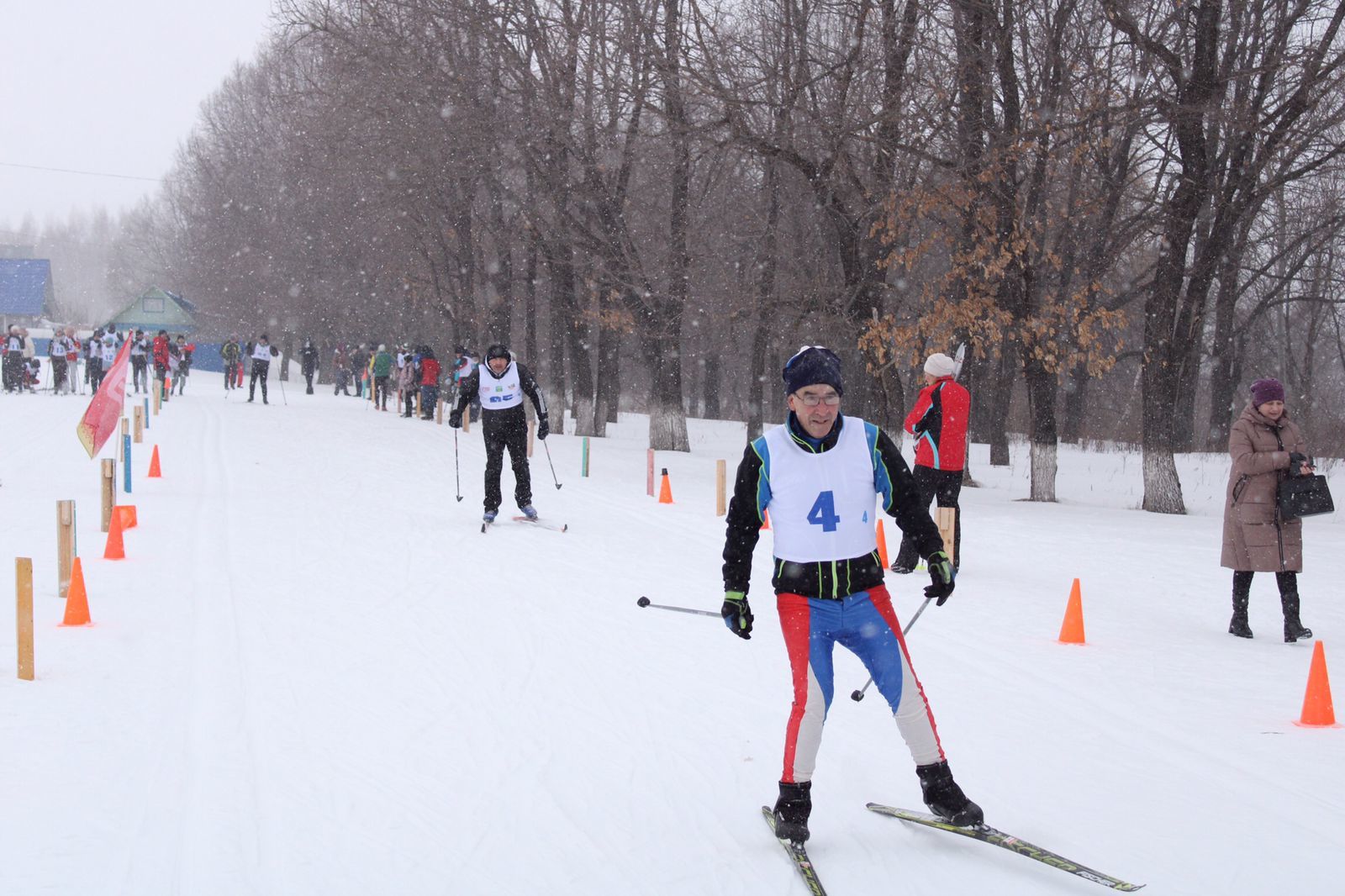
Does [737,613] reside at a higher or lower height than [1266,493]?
lower

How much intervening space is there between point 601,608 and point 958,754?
3.96 meters

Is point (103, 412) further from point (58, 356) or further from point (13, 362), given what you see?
point (13, 362)

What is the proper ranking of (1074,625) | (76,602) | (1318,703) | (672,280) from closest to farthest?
(1318,703), (76,602), (1074,625), (672,280)

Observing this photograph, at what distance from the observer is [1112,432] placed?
41844 mm

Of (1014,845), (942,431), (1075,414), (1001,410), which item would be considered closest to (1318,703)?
(1014,845)

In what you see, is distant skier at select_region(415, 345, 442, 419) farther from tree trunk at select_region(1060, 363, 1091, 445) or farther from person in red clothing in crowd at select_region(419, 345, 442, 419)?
tree trunk at select_region(1060, 363, 1091, 445)

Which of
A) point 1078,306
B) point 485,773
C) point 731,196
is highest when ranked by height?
point 731,196

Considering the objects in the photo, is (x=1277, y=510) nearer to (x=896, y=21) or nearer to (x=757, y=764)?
(x=757, y=764)

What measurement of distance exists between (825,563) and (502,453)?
8.76 meters

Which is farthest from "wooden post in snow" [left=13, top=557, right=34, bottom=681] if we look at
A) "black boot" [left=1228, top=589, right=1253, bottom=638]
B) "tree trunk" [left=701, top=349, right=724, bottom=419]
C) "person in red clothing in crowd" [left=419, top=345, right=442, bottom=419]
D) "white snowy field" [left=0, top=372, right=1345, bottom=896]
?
"tree trunk" [left=701, top=349, right=724, bottom=419]

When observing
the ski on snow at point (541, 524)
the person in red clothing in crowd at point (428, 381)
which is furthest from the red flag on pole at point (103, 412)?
the person in red clothing in crowd at point (428, 381)

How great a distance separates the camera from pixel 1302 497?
322 inches

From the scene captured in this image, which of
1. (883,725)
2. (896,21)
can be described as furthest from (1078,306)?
(883,725)

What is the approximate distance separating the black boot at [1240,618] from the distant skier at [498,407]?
6861 mm
